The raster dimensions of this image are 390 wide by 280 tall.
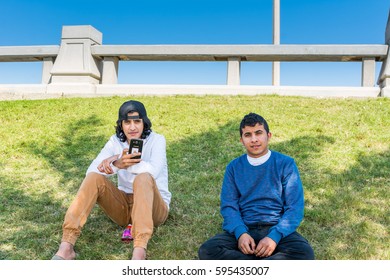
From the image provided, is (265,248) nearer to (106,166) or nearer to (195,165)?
(106,166)

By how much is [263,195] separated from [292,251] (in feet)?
1.70

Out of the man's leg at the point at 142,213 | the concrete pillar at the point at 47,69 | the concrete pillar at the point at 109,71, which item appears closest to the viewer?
the man's leg at the point at 142,213

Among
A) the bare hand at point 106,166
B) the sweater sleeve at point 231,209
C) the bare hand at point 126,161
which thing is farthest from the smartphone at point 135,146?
the sweater sleeve at point 231,209

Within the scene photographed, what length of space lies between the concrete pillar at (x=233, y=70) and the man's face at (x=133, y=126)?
28.2 ft

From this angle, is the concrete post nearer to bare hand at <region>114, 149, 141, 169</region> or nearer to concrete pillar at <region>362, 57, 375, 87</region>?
concrete pillar at <region>362, 57, 375, 87</region>

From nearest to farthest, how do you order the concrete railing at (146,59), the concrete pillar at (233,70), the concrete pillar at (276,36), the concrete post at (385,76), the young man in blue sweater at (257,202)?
the young man in blue sweater at (257,202) → the concrete post at (385,76) → the concrete railing at (146,59) → the concrete pillar at (233,70) → the concrete pillar at (276,36)

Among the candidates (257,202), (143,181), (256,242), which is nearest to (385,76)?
(257,202)

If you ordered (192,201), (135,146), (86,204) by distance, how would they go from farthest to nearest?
1. (192,201)
2. (135,146)
3. (86,204)

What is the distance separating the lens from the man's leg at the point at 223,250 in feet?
9.91

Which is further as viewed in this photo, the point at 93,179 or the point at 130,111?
the point at 130,111

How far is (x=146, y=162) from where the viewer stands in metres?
3.74

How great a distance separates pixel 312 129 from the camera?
8.46m

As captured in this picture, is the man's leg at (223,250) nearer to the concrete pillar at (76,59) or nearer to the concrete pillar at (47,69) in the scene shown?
the concrete pillar at (76,59)

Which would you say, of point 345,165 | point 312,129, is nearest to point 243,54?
point 312,129
